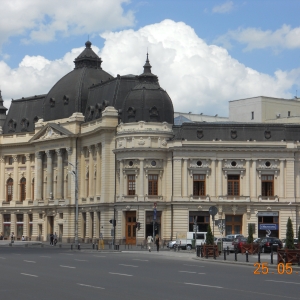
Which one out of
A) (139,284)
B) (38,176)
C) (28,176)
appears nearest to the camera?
(139,284)

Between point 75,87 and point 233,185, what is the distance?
99.8ft

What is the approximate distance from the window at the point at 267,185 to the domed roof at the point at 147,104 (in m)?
14.1

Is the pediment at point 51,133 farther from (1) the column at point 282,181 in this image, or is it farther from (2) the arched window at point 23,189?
(1) the column at point 282,181

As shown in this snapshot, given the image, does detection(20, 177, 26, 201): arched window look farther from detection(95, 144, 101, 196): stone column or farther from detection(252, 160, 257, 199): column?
detection(252, 160, 257, 199): column

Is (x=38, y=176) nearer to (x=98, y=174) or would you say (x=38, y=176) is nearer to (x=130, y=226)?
(x=98, y=174)

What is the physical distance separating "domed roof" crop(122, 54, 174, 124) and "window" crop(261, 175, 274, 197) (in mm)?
14144

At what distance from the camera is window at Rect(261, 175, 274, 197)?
10031cm

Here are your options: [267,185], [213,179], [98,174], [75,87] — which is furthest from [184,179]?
[75,87]

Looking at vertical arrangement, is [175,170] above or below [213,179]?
above

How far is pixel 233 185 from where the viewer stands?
100 meters

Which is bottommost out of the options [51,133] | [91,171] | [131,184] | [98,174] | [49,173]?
[131,184]

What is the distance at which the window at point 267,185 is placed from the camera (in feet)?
329
